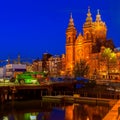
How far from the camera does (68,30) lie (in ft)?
534

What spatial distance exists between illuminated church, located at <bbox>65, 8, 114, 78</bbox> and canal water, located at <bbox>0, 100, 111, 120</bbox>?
8190cm

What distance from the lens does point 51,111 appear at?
53906 mm

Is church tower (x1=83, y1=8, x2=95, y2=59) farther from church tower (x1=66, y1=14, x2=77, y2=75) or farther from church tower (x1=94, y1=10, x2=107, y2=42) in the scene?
church tower (x1=66, y1=14, x2=77, y2=75)

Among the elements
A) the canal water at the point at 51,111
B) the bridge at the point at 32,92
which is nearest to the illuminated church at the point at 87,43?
the bridge at the point at 32,92

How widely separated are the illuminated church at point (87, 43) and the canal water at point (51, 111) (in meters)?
81.9

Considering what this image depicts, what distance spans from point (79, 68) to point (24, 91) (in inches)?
2509

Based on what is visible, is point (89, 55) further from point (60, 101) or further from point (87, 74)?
point (60, 101)

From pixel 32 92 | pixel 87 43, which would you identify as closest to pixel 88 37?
pixel 87 43

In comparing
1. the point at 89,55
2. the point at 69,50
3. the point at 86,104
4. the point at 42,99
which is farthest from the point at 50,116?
the point at 69,50

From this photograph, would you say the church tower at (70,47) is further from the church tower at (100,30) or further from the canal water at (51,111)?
the canal water at (51,111)

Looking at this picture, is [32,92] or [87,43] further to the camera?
[87,43]

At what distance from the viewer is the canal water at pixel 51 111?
4762 centimetres

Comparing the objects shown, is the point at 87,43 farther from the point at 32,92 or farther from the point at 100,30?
the point at 32,92

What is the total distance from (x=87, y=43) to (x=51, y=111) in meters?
98.2
